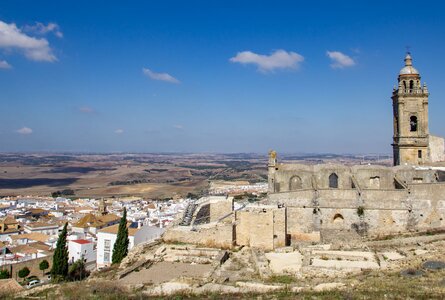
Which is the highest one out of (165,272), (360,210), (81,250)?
(360,210)

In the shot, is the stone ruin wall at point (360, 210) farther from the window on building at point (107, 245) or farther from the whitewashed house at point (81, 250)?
the whitewashed house at point (81, 250)

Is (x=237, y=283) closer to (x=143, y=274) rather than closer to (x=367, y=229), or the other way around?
(x=143, y=274)

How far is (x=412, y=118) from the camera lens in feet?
86.6

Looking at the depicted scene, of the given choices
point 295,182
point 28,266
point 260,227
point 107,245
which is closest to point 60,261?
point 28,266

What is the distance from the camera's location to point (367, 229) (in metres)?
19.4

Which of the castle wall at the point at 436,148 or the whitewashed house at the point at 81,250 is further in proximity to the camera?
the whitewashed house at the point at 81,250

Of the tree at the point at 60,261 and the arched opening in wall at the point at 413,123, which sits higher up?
the arched opening in wall at the point at 413,123

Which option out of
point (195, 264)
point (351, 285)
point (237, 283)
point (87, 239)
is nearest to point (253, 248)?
point (195, 264)

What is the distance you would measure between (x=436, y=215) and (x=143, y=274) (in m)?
13.3

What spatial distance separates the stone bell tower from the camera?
25969 millimetres

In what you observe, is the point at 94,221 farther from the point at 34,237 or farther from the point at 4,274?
the point at 4,274

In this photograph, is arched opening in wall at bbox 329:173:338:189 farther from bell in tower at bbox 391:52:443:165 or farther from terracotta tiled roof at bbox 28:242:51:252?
terracotta tiled roof at bbox 28:242:51:252

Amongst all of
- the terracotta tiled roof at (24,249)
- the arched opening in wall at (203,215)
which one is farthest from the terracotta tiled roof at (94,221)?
the arched opening in wall at (203,215)

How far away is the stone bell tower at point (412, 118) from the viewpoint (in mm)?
25969
